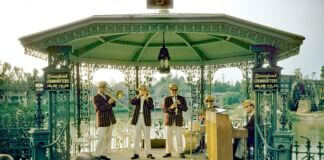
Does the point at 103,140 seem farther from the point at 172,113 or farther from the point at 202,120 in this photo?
the point at 202,120

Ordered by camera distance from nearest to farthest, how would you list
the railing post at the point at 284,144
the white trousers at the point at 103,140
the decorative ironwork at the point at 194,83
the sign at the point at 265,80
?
the railing post at the point at 284,144 < the sign at the point at 265,80 < the white trousers at the point at 103,140 < the decorative ironwork at the point at 194,83

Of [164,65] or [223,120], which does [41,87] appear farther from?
[223,120]

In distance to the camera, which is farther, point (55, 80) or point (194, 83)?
point (194, 83)

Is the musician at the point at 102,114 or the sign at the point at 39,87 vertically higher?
the sign at the point at 39,87

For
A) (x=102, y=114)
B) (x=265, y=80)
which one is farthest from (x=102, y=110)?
(x=265, y=80)

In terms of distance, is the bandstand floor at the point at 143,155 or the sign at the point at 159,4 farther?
the bandstand floor at the point at 143,155

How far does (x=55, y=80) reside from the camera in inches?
261

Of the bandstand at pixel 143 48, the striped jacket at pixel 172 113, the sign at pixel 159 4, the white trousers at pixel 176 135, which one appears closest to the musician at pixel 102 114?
the bandstand at pixel 143 48

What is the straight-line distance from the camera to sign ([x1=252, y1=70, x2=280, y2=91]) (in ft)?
20.6

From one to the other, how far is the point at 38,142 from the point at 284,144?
4282 mm

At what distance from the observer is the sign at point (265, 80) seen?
6.29 m

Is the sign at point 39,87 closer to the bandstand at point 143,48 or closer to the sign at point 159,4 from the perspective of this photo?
the bandstand at point 143,48

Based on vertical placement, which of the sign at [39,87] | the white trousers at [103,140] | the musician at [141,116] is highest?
the sign at [39,87]

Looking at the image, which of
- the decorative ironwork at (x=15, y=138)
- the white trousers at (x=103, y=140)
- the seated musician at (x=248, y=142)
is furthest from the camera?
the decorative ironwork at (x=15, y=138)
